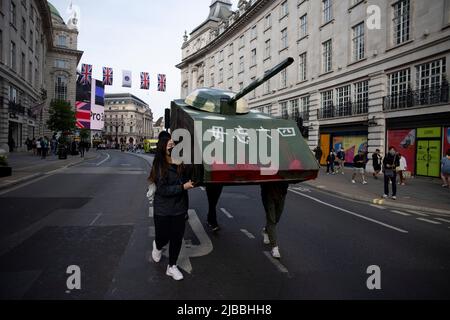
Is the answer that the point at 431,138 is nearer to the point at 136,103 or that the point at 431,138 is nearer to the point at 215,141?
the point at 215,141

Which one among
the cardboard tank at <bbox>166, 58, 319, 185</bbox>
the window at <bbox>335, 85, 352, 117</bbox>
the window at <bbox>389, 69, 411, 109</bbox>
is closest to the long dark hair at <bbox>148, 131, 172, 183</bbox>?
the cardboard tank at <bbox>166, 58, 319, 185</bbox>

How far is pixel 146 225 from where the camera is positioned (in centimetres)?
632

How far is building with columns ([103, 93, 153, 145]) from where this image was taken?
428 feet

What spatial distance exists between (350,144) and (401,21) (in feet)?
27.7

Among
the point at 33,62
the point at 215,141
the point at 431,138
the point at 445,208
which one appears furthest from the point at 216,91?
the point at 33,62

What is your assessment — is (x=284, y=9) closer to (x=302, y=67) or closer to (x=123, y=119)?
(x=302, y=67)

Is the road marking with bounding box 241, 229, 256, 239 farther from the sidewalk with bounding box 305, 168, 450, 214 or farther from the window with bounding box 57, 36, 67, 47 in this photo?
the window with bounding box 57, 36, 67, 47

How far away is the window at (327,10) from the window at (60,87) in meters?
54.7

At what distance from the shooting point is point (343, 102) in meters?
23.4

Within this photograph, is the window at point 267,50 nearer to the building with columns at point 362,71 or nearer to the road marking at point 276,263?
the building with columns at point 362,71

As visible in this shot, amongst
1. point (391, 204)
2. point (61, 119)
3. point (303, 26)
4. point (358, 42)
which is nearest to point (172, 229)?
point (391, 204)

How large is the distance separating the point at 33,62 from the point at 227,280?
42164 millimetres

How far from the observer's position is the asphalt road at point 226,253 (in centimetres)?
361

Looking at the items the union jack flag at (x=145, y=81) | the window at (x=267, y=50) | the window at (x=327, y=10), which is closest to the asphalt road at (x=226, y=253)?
the window at (x=327, y=10)
